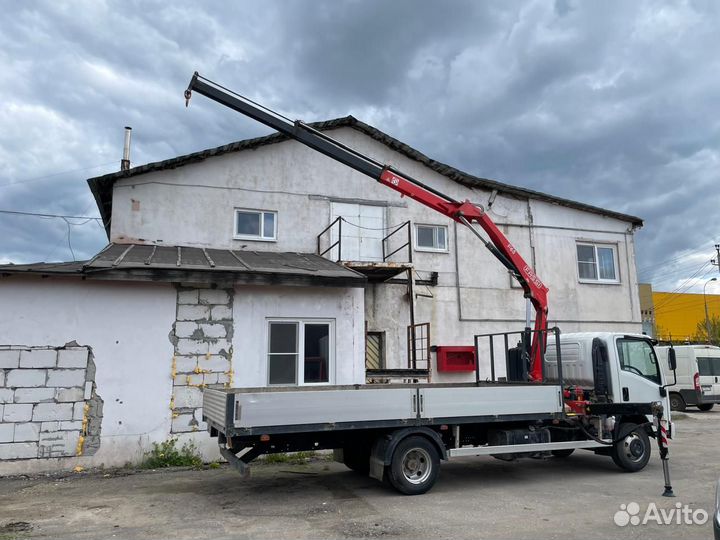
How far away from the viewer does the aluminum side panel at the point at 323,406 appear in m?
6.68

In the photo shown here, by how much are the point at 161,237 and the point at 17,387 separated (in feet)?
16.7

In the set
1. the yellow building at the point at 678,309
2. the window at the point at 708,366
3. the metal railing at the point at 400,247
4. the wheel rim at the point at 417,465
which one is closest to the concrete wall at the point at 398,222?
the metal railing at the point at 400,247

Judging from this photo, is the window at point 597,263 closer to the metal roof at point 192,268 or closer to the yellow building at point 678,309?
the metal roof at point 192,268

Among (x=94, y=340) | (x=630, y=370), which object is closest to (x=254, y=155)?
(x=94, y=340)

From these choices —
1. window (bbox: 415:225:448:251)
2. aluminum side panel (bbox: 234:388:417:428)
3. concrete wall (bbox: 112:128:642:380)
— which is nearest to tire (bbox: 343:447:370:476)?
aluminum side panel (bbox: 234:388:417:428)

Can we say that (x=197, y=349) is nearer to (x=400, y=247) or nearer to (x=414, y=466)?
(x=414, y=466)

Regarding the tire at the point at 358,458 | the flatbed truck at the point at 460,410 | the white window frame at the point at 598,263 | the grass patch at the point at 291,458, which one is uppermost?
the white window frame at the point at 598,263

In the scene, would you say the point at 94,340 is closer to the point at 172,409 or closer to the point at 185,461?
the point at 172,409

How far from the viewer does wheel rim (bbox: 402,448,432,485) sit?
756 centimetres

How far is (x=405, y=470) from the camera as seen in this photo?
24.8 ft

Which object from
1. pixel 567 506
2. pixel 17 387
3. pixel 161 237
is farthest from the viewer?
pixel 161 237

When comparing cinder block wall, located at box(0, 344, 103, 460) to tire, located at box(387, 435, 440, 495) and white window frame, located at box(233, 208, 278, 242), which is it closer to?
white window frame, located at box(233, 208, 278, 242)

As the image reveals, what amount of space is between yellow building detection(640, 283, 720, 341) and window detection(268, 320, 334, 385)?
49622 mm

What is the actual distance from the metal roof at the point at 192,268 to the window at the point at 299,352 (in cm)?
100
